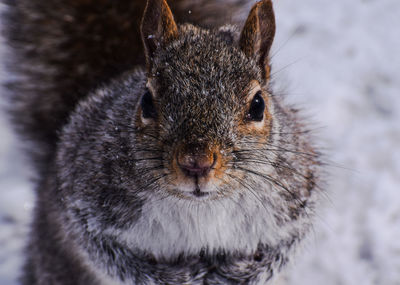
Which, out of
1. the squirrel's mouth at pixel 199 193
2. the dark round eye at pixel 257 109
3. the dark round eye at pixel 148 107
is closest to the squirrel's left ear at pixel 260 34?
the dark round eye at pixel 257 109

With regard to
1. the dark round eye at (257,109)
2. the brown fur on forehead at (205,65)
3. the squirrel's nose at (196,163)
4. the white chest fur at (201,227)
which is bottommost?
the white chest fur at (201,227)

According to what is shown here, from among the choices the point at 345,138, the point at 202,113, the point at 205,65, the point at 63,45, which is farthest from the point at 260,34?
the point at 345,138

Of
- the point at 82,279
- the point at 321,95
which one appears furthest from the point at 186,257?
the point at 321,95

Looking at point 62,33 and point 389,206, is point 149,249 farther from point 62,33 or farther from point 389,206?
point 389,206

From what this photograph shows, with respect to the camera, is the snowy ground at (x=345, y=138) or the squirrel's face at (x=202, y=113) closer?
the squirrel's face at (x=202, y=113)

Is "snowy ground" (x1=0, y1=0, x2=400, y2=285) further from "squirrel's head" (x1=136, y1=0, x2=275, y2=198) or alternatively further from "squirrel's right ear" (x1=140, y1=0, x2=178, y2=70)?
"squirrel's right ear" (x1=140, y1=0, x2=178, y2=70)

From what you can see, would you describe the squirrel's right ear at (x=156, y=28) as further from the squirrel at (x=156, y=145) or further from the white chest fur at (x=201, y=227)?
the white chest fur at (x=201, y=227)

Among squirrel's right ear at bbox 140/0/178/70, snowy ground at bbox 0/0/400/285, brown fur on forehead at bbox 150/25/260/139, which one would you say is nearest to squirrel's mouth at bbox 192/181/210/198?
brown fur on forehead at bbox 150/25/260/139
